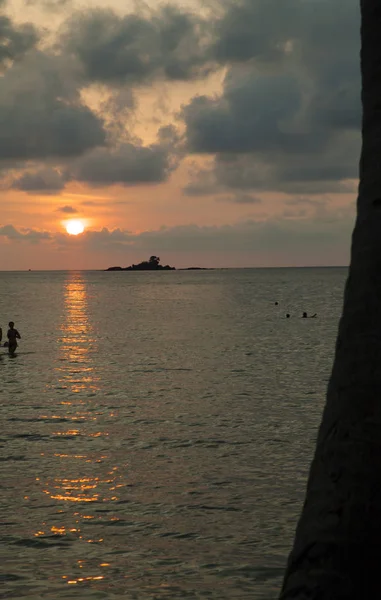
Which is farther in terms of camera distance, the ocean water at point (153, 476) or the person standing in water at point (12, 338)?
the person standing in water at point (12, 338)

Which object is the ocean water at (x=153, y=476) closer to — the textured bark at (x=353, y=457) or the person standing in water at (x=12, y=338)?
the person standing in water at (x=12, y=338)

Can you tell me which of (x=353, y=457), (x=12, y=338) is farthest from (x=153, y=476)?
(x=12, y=338)

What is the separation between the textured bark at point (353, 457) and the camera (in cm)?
436

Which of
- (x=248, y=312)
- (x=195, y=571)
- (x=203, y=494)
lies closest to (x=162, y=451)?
(x=203, y=494)

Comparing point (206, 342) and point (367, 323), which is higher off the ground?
point (367, 323)

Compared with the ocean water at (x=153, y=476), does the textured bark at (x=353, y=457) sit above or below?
above

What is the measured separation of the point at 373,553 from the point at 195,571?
8.63 metres

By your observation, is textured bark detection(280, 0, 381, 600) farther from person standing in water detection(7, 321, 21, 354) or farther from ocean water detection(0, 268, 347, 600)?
person standing in water detection(7, 321, 21, 354)

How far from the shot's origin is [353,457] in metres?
4.46

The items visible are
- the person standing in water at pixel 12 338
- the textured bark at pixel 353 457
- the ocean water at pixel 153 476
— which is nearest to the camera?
the textured bark at pixel 353 457

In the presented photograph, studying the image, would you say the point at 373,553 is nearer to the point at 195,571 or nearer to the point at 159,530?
the point at 195,571

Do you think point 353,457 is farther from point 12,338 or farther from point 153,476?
point 12,338

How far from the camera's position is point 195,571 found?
40.7ft

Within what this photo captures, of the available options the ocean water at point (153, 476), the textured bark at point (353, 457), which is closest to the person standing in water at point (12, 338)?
the ocean water at point (153, 476)
